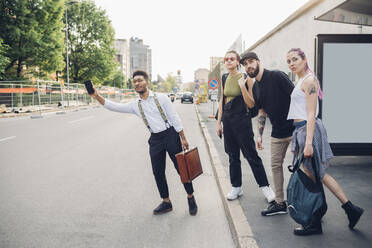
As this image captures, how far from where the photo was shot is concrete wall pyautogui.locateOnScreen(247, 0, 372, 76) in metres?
9.19

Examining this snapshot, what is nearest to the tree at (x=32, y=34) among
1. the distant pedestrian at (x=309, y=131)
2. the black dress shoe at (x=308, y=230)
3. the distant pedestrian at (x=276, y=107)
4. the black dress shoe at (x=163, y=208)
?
the black dress shoe at (x=163, y=208)

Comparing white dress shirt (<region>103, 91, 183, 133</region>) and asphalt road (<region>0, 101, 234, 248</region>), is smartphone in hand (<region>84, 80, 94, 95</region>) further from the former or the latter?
asphalt road (<region>0, 101, 234, 248</region>)

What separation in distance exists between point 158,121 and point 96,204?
1433 mm

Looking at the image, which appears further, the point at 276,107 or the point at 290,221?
the point at 276,107

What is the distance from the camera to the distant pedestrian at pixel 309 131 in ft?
10.0

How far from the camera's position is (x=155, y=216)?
386 cm

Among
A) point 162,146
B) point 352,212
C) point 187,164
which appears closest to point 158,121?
point 162,146

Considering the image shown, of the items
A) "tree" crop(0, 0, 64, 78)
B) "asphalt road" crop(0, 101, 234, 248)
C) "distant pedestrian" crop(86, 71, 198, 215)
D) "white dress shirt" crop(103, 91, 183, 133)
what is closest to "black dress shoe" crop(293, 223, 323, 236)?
"asphalt road" crop(0, 101, 234, 248)

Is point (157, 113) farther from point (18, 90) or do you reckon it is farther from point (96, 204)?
point (18, 90)

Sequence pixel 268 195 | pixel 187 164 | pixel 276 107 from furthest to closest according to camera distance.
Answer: pixel 268 195 < pixel 187 164 < pixel 276 107

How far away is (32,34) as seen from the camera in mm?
26312

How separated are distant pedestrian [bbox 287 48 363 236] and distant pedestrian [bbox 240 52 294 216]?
0.30 m

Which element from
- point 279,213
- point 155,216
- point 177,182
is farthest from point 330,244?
point 177,182

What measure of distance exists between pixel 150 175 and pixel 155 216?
1.95 meters
